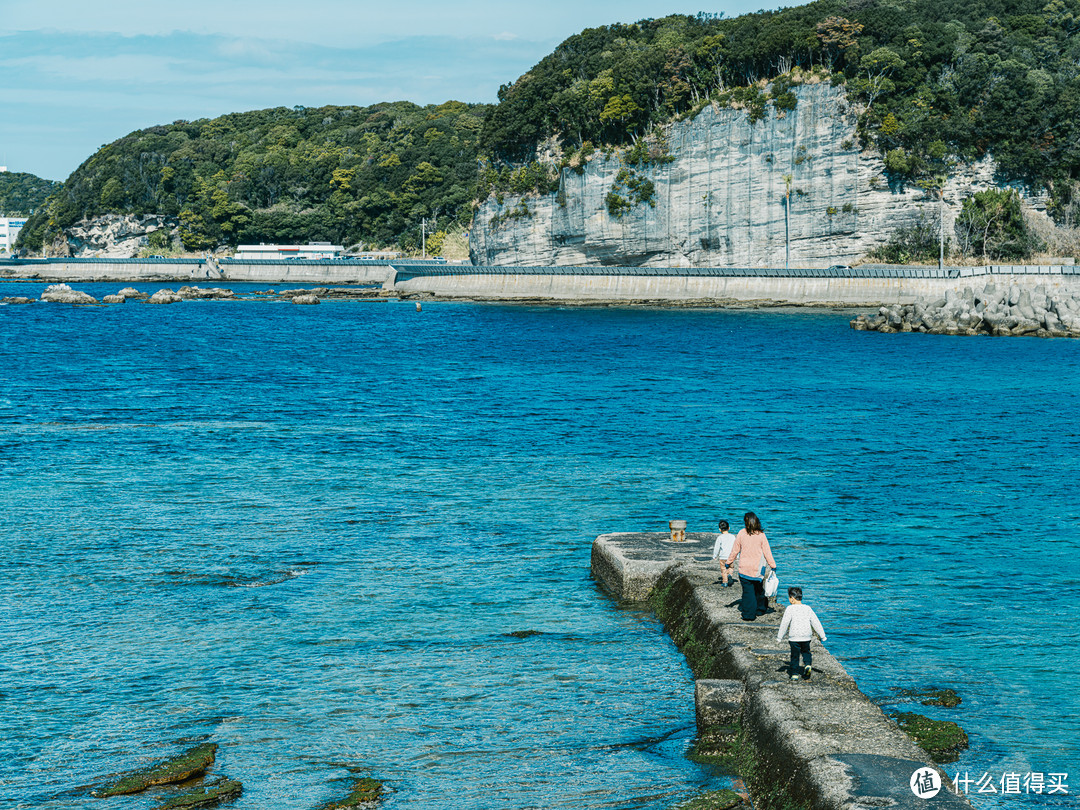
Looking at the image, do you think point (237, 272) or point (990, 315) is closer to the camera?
Answer: point (990, 315)

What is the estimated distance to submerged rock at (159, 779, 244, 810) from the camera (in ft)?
39.2

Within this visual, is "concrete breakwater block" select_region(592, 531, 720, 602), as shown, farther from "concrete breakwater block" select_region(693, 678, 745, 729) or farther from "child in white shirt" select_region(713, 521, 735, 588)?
"concrete breakwater block" select_region(693, 678, 745, 729)

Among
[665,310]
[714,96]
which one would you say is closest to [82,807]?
[665,310]

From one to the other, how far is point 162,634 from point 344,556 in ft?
17.6

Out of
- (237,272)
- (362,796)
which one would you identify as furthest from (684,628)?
(237,272)

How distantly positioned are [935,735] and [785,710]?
2.71 metres

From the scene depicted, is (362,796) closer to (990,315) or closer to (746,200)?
(990,315)

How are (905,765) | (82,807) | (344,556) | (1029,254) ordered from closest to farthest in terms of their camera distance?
(905,765) → (82,807) → (344,556) → (1029,254)

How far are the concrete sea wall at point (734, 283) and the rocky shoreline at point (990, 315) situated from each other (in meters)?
6.10

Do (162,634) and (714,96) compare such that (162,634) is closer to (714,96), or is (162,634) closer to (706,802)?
(706,802)

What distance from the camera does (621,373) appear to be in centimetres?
6088

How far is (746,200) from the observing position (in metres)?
115

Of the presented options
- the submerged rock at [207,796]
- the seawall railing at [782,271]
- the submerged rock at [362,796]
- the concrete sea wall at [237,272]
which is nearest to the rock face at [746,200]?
the seawall railing at [782,271]

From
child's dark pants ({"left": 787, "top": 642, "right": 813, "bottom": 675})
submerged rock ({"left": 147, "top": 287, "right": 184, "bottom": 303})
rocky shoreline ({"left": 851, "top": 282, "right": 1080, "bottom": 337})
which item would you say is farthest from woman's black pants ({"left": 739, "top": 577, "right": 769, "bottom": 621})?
submerged rock ({"left": 147, "top": 287, "right": 184, "bottom": 303})
